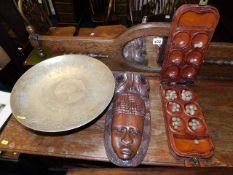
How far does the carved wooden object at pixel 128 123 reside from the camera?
0.63 m

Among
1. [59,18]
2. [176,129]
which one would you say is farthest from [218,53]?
[59,18]

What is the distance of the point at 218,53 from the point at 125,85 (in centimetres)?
39

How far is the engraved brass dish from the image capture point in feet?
2.13

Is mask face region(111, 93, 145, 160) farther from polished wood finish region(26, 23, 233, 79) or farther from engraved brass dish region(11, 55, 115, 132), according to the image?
polished wood finish region(26, 23, 233, 79)

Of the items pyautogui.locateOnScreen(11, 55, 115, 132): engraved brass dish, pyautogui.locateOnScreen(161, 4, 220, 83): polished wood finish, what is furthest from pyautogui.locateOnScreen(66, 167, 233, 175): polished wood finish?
pyautogui.locateOnScreen(161, 4, 220, 83): polished wood finish

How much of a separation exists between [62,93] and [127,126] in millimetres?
277

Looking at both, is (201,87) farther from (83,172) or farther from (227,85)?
(83,172)

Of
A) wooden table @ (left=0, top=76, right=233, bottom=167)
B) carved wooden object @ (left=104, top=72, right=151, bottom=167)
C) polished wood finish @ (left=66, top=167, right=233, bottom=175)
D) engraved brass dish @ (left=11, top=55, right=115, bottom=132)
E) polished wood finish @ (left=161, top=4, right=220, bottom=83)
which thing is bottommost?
polished wood finish @ (left=66, top=167, right=233, bottom=175)

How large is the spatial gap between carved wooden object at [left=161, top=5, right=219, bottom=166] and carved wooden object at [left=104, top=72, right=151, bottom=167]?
90mm

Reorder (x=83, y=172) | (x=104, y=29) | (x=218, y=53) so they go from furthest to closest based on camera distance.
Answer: (x=104, y=29) → (x=218, y=53) → (x=83, y=172)

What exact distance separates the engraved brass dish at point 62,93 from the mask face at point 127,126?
0.06 metres

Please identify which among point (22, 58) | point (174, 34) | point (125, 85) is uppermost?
point (174, 34)

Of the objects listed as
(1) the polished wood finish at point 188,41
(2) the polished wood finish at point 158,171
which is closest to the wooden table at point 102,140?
(2) the polished wood finish at point 158,171

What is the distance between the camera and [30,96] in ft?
2.35
